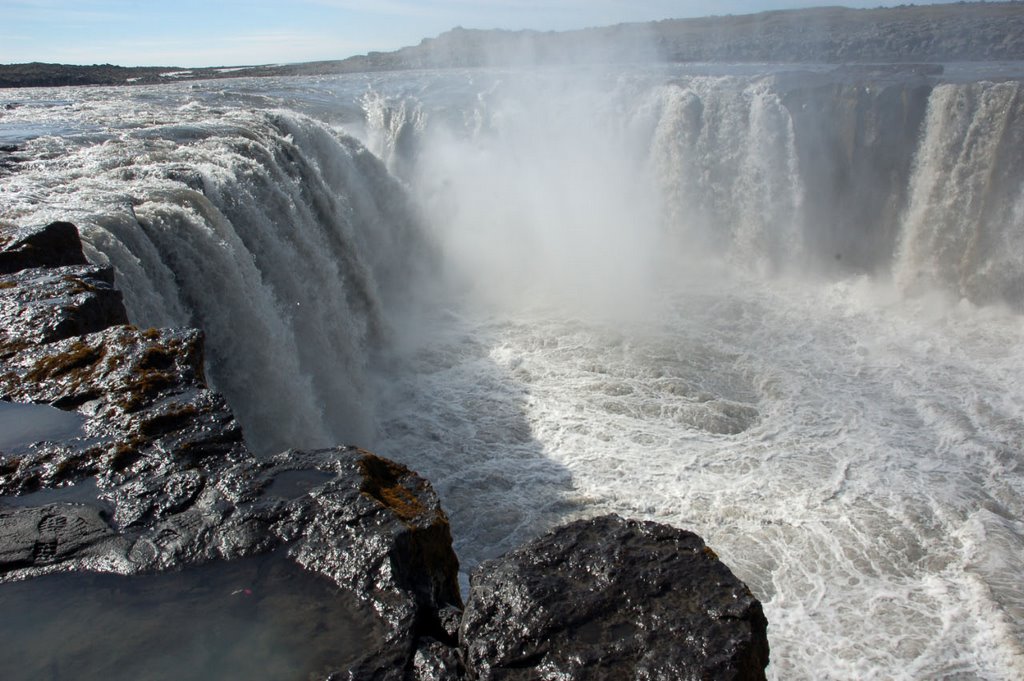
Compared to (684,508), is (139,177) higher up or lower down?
higher up

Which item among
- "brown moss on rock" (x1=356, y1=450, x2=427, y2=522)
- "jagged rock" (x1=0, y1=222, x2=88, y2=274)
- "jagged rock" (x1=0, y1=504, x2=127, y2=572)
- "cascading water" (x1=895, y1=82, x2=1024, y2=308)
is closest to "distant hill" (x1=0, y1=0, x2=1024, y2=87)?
"cascading water" (x1=895, y1=82, x2=1024, y2=308)

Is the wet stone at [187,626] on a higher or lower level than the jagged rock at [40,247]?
lower

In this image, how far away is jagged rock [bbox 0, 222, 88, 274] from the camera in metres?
4.82

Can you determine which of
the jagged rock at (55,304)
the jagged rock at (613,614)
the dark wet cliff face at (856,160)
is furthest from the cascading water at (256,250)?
the dark wet cliff face at (856,160)

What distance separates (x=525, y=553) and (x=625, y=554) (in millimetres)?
334

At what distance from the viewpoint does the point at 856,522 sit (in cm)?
671

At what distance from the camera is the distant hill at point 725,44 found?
28469mm

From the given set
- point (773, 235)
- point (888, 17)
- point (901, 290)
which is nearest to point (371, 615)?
point (901, 290)

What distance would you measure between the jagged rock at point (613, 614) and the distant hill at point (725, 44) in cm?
2833

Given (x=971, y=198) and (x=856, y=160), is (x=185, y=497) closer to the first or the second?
(x=971, y=198)

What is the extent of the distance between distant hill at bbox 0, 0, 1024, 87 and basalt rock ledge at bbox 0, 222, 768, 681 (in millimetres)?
25951

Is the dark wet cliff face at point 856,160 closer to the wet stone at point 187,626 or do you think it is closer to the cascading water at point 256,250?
the cascading water at point 256,250

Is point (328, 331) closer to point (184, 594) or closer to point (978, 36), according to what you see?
point (184, 594)

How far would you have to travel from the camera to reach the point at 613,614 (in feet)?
7.19
